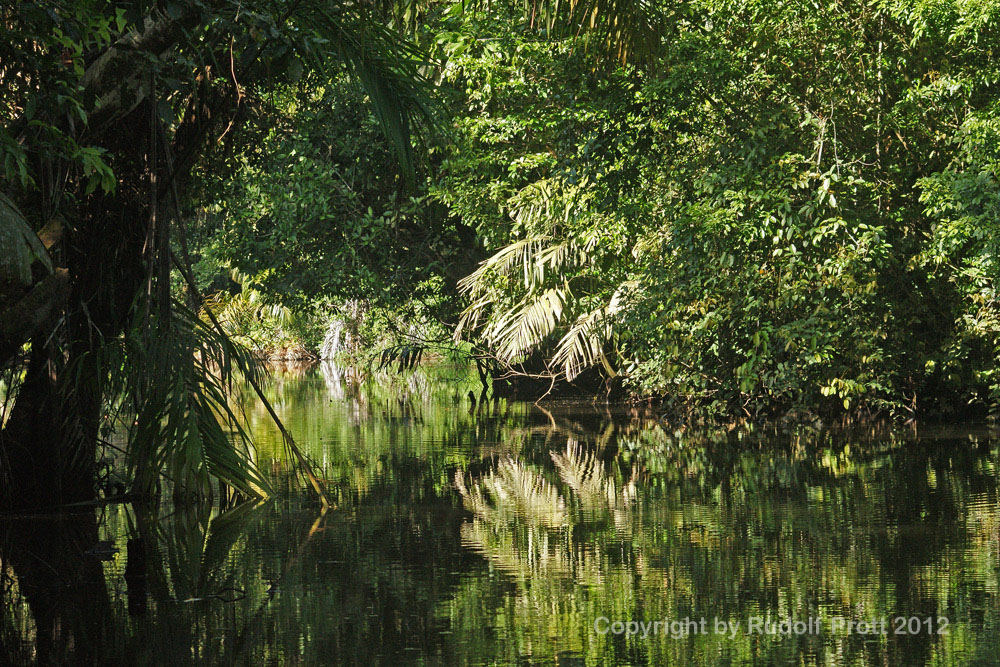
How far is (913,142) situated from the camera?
42.6 feet

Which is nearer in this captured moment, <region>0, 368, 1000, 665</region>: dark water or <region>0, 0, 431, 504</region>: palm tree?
<region>0, 368, 1000, 665</region>: dark water

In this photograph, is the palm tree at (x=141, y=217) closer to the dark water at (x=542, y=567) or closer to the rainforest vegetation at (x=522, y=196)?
the rainforest vegetation at (x=522, y=196)

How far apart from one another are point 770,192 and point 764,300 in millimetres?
1504

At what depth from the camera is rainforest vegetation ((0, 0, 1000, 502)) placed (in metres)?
7.32

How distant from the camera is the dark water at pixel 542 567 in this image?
4730 mm

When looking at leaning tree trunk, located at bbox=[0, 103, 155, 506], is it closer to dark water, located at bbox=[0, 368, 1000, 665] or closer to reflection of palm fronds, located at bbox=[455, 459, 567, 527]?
dark water, located at bbox=[0, 368, 1000, 665]

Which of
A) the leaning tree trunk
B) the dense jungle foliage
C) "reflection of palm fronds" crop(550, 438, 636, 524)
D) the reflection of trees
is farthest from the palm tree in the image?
the dense jungle foliage

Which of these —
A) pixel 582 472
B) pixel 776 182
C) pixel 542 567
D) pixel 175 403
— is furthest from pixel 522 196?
pixel 542 567

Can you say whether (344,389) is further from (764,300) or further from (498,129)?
(764,300)

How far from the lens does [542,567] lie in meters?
6.23

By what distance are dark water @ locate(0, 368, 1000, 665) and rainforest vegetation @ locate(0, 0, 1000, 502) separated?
0.95 m

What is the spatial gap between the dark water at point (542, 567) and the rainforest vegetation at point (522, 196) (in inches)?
37.5

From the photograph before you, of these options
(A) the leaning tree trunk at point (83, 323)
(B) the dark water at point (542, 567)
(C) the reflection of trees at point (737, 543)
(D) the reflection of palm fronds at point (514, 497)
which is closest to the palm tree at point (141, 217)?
(A) the leaning tree trunk at point (83, 323)

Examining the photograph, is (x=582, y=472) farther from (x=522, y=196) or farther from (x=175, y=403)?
(x=522, y=196)
